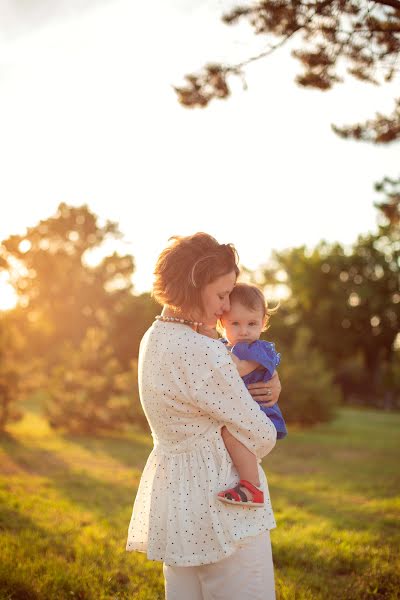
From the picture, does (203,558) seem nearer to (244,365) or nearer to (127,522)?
(244,365)

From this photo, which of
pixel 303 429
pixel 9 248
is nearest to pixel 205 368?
pixel 9 248

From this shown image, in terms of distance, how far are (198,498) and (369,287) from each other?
4320 cm

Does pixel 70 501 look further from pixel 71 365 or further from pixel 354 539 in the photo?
pixel 71 365

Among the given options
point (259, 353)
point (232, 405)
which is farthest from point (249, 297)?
point (232, 405)

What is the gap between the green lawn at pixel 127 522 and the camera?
430 cm

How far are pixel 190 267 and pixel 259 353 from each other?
614 millimetres

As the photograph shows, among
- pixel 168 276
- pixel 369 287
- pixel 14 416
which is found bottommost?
pixel 14 416

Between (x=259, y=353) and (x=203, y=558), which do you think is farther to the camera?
(x=259, y=353)

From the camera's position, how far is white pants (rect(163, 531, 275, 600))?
8.36 ft

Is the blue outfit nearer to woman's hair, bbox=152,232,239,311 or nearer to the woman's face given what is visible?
the woman's face

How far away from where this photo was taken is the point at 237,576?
2568mm

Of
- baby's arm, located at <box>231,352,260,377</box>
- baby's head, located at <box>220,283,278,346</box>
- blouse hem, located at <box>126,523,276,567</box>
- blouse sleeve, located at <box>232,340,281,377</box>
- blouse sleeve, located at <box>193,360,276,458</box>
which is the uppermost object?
baby's head, located at <box>220,283,278,346</box>

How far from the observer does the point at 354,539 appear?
18.2 ft

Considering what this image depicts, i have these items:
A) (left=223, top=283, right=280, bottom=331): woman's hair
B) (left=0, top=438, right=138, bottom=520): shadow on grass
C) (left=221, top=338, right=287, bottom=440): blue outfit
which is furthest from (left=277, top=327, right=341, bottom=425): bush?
(left=221, top=338, right=287, bottom=440): blue outfit
